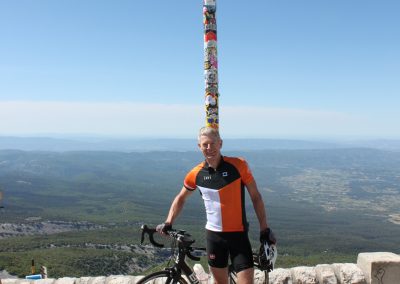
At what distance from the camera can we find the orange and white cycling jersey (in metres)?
4.64

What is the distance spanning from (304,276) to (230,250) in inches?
98.4

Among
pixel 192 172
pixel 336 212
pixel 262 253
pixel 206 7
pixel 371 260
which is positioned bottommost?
pixel 336 212

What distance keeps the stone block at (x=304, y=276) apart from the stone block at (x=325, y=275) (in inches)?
3.5

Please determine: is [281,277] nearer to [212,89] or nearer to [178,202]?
[178,202]

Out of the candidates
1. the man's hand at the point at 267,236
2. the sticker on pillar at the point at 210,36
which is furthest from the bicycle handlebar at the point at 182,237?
the sticker on pillar at the point at 210,36

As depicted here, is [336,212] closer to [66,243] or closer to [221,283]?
[66,243]

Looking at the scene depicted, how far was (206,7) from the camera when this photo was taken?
6.31 m

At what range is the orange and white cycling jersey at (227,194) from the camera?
464cm

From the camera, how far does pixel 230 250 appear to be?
4691 mm

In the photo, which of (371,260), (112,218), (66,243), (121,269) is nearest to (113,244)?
(66,243)

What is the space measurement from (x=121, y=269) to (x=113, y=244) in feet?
85.9

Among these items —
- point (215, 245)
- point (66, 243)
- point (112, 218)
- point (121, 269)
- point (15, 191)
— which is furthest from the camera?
point (15, 191)

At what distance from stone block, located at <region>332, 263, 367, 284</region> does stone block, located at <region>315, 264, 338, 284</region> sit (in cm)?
10

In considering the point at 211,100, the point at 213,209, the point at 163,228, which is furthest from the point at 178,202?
the point at 211,100
